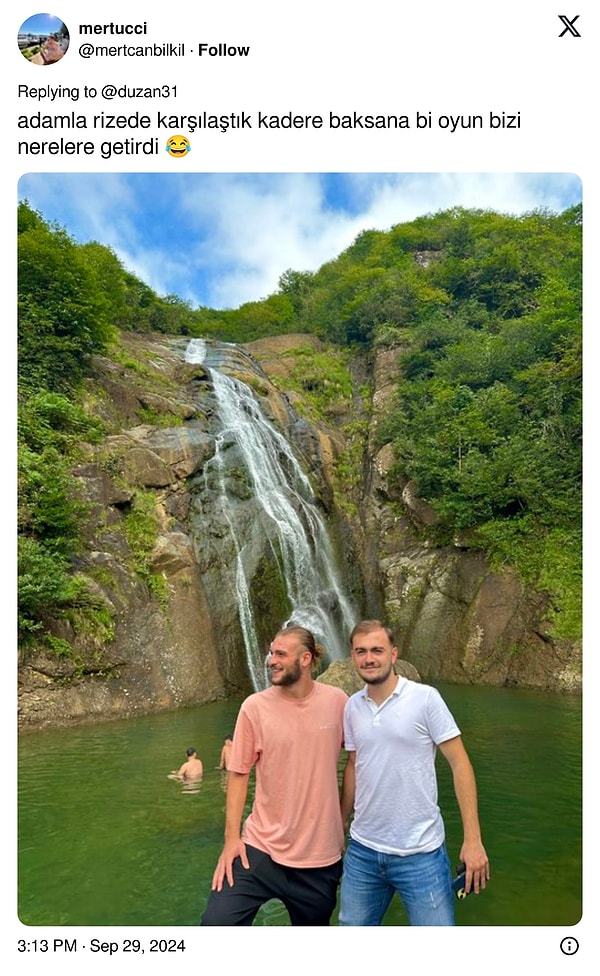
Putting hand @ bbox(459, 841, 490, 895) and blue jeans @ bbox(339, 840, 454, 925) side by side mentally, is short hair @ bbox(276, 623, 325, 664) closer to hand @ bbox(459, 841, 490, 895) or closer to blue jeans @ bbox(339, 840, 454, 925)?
blue jeans @ bbox(339, 840, 454, 925)

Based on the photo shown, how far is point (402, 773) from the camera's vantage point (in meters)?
2.96

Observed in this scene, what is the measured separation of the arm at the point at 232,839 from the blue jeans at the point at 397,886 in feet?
1.77

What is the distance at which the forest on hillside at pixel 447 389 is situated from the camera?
14.4m

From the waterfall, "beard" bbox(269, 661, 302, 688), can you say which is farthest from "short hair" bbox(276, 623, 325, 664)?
the waterfall

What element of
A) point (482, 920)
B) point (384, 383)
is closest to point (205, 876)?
point (482, 920)

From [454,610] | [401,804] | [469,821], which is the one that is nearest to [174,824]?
[401,804]

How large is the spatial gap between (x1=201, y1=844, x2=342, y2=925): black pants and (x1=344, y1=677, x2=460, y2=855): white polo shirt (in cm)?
32

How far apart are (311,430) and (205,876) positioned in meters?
21.4

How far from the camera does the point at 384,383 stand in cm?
2967

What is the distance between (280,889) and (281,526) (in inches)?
631

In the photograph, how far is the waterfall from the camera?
17.6 metres
